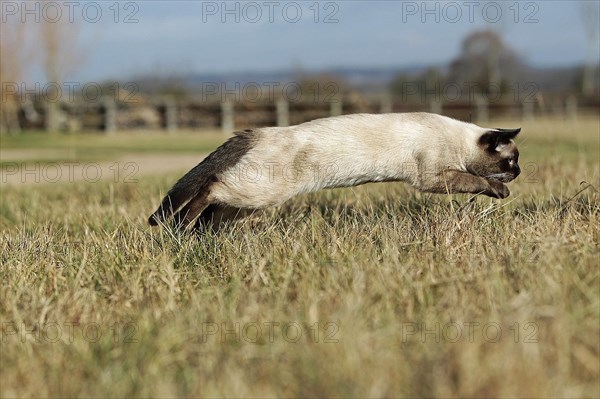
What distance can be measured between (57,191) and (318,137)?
4.57 m

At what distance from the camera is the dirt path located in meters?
10.5

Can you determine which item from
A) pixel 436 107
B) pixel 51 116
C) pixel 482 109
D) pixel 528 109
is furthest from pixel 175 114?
pixel 528 109

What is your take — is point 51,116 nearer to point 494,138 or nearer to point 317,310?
point 494,138

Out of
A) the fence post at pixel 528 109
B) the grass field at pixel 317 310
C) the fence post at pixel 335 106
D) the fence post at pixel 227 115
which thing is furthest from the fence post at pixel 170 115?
the grass field at pixel 317 310

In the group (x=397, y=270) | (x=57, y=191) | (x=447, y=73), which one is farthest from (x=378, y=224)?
(x=447, y=73)

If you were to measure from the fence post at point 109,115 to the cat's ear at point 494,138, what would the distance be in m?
25.3

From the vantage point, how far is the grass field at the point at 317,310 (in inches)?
96.3

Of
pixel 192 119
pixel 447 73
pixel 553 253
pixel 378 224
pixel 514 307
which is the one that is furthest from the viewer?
pixel 447 73

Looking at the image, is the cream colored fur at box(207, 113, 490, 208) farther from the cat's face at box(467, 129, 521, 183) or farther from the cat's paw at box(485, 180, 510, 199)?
the cat's paw at box(485, 180, 510, 199)

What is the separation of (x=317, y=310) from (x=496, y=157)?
2852 millimetres

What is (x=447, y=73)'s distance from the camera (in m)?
49.3

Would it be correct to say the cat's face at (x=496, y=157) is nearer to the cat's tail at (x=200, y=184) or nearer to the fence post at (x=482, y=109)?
the cat's tail at (x=200, y=184)

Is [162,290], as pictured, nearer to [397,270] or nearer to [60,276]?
[60,276]

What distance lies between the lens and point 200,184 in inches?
190
